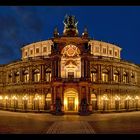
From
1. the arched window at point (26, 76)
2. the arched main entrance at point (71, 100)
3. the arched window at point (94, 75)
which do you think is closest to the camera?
the arched main entrance at point (71, 100)

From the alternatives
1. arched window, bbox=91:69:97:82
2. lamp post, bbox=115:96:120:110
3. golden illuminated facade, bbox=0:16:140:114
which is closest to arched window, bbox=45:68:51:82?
golden illuminated facade, bbox=0:16:140:114

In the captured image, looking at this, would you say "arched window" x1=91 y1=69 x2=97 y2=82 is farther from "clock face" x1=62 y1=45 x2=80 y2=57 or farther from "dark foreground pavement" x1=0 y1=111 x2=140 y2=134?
"dark foreground pavement" x1=0 y1=111 x2=140 y2=134

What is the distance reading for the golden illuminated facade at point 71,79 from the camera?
60.2 m

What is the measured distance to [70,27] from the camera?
2596 inches

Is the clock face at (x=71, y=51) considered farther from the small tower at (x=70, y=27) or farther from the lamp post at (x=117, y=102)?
the lamp post at (x=117, y=102)

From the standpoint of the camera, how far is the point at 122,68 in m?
70.1

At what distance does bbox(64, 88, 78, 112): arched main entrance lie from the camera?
60906 millimetres

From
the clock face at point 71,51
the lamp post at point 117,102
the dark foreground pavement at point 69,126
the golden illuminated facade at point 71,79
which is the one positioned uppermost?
the clock face at point 71,51

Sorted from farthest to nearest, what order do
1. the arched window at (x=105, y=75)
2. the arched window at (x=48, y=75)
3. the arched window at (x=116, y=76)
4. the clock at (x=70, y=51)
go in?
the arched window at (x=116, y=76), the arched window at (x=105, y=75), the arched window at (x=48, y=75), the clock at (x=70, y=51)

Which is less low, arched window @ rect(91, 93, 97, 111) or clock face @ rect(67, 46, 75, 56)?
clock face @ rect(67, 46, 75, 56)

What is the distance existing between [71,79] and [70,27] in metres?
12.4

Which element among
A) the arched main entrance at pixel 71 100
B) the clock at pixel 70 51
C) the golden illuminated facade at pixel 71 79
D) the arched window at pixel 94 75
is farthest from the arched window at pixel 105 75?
the arched main entrance at pixel 71 100
